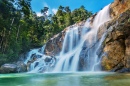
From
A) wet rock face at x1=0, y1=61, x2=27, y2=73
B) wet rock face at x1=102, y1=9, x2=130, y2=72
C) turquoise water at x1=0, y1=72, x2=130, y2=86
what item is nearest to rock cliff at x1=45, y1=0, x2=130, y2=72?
wet rock face at x1=102, y1=9, x2=130, y2=72

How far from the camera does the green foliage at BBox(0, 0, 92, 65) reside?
26378 mm

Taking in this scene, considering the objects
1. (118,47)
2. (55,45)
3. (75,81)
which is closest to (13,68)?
(55,45)

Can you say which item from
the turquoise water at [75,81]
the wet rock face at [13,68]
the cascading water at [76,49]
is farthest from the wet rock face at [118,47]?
the wet rock face at [13,68]

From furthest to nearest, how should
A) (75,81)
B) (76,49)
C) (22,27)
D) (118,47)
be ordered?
(22,27) → (76,49) → (118,47) → (75,81)

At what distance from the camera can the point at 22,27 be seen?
40031mm

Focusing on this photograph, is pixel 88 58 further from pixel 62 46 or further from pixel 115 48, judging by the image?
pixel 62 46

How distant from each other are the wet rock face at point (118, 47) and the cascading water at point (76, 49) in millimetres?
1636

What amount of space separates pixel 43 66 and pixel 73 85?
661 inches

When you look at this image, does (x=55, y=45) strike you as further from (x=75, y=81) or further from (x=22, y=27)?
(x=75, y=81)

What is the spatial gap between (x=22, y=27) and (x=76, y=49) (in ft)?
54.6

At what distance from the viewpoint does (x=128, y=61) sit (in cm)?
1562

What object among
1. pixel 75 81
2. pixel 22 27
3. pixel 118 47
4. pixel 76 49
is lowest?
pixel 75 81

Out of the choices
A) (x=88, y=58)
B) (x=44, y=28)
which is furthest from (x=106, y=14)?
(x=44, y=28)

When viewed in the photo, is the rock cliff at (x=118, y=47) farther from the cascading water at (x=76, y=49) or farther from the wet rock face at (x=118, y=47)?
the cascading water at (x=76, y=49)
